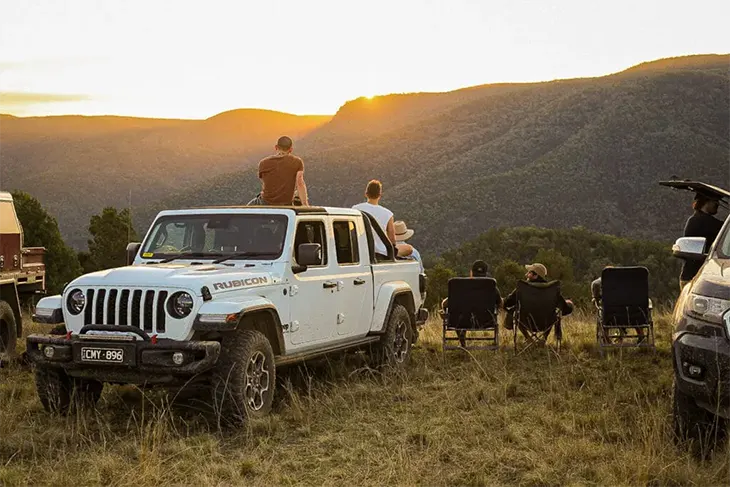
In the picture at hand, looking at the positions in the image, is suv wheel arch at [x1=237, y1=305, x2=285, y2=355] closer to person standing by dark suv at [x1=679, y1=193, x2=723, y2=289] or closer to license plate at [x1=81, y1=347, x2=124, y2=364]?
license plate at [x1=81, y1=347, x2=124, y2=364]

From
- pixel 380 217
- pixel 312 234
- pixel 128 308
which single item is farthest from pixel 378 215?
pixel 128 308

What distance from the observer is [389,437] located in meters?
7.07

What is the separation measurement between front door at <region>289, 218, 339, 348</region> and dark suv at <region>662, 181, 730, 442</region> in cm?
328

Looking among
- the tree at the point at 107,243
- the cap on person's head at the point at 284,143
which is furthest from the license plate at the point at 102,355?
the tree at the point at 107,243

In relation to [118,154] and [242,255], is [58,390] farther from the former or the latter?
[118,154]

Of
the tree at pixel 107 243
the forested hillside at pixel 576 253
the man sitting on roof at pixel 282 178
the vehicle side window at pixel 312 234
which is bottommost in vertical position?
the forested hillside at pixel 576 253

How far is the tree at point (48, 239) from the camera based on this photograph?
28.8 meters

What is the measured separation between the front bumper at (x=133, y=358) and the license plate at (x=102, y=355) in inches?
0.7

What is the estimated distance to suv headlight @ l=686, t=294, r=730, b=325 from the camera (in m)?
5.83

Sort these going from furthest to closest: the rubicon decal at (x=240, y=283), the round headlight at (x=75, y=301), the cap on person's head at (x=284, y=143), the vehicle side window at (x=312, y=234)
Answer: the cap on person's head at (x=284, y=143), the vehicle side window at (x=312, y=234), the round headlight at (x=75, y=301), the rubicon decal at (x=240, y=283)

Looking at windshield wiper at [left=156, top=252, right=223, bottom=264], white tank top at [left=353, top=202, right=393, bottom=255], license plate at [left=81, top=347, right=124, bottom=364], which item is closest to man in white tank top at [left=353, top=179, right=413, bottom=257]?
white tank top at [left=353, top=202, right=393, bottom=255]

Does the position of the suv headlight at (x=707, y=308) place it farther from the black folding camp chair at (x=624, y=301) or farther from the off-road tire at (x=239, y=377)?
the black folding camp chair at (x=624, y=301)

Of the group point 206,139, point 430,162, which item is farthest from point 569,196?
point 206,139

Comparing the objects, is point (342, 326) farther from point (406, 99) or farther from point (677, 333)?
point (406, 99)
